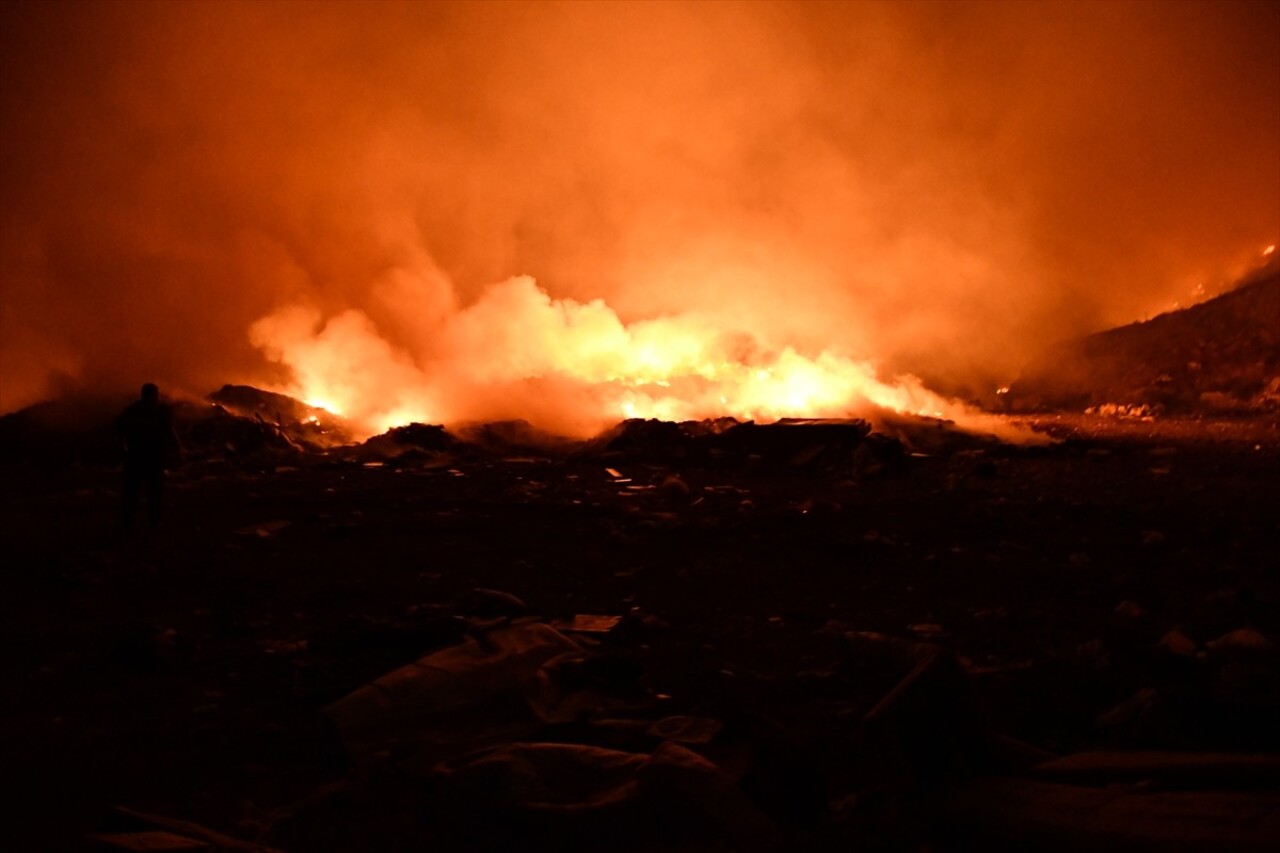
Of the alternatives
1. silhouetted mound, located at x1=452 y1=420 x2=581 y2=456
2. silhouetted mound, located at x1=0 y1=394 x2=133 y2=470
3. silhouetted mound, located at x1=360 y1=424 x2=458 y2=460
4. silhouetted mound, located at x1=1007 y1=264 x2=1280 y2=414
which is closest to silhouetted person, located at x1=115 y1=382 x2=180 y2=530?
silhouetted mound, located at x1=360 y1=424 x2=458 y2=460

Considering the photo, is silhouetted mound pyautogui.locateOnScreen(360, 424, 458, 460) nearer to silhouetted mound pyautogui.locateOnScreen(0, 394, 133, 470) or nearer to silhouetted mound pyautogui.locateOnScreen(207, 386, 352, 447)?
silhouetted mound pyautogui.locateOnScreen(207, 386, 352, 447)

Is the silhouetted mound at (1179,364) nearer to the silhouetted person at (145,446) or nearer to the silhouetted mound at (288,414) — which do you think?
the silhouetted mound at (288,414)

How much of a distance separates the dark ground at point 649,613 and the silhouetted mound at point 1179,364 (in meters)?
5.10

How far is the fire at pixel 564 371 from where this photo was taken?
10867mm

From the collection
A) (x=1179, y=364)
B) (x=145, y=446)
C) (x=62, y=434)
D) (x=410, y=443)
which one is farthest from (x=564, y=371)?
(x=1179, y=364)

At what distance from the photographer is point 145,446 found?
5605 mm

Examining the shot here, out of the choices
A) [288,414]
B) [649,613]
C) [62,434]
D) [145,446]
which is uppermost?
[288,414]

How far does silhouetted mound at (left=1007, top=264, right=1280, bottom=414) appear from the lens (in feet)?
37.1

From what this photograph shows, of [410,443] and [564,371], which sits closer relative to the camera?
[410,443]

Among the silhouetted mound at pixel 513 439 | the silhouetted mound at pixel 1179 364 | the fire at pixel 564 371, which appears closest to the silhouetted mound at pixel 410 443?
the silhouetted mound at pixel 513 439

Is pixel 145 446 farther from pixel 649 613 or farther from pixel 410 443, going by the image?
pixel 410 443

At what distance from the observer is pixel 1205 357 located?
12227 mm

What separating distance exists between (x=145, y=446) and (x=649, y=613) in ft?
12.4

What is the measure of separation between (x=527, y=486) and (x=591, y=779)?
17.2 ft
